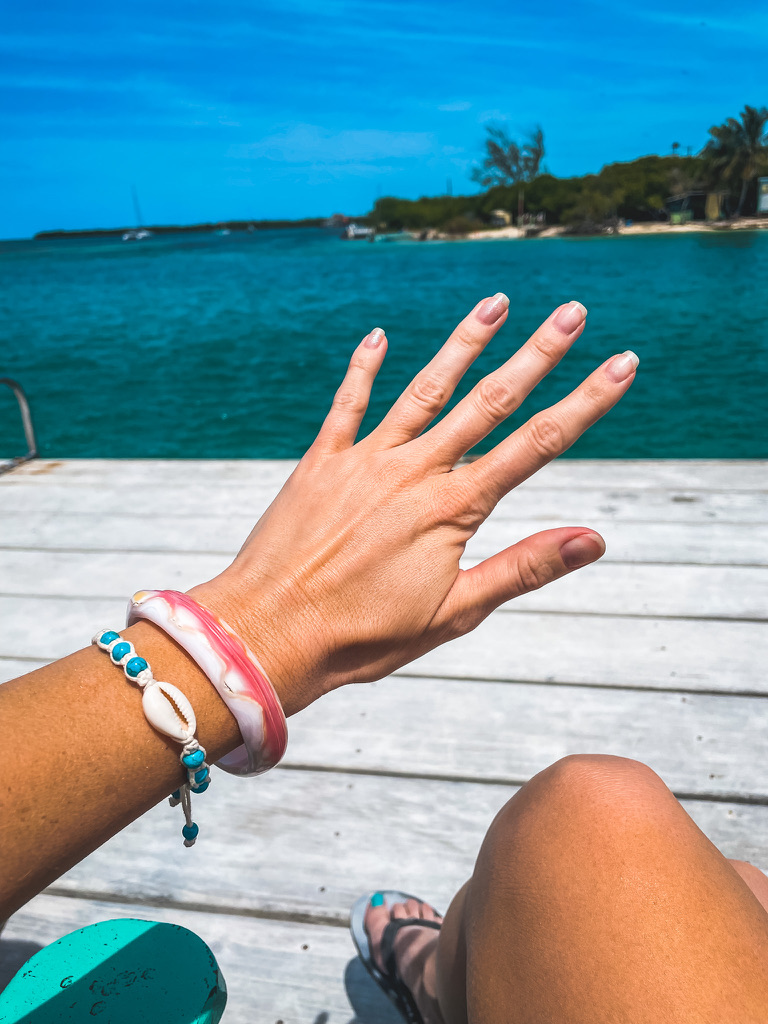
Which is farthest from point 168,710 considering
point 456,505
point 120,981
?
point 456,505

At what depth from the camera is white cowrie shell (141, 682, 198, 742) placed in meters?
0.64

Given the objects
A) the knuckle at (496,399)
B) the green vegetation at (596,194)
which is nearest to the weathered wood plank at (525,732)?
the knuckle at (496,399)

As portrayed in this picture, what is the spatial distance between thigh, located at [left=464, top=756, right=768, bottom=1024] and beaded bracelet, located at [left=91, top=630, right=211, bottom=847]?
0.34 m

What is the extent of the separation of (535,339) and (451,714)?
98cm

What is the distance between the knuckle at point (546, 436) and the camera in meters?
0.93

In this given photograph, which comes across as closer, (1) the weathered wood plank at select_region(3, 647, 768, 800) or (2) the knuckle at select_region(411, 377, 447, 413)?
(2) the knuckle at select_region(411, 377, 447, 413)

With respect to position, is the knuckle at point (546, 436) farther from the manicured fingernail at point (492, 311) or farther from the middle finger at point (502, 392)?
the manicured fingernail at point (492, 311)

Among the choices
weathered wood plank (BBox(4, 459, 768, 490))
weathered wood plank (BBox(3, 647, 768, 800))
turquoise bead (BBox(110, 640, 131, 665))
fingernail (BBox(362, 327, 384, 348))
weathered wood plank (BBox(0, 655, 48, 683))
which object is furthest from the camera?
weathered wood plank (BBox(4, 459, 768, 490))

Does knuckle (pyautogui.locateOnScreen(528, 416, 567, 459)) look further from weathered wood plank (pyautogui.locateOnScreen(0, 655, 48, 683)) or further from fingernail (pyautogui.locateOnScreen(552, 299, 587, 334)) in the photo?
weathered wood plank (pyautogui.locateOnScreen(0, 655, 48, 683))

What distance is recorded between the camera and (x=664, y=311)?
21.7 meters

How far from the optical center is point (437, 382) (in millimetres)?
1018

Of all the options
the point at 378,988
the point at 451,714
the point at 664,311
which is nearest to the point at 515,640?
the point at 451,714

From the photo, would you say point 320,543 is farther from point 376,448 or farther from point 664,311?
point 664,311

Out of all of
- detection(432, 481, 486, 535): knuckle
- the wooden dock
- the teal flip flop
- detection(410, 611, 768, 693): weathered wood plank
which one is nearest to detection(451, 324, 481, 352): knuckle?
detection(432, 481, 486, 535): knuckle
